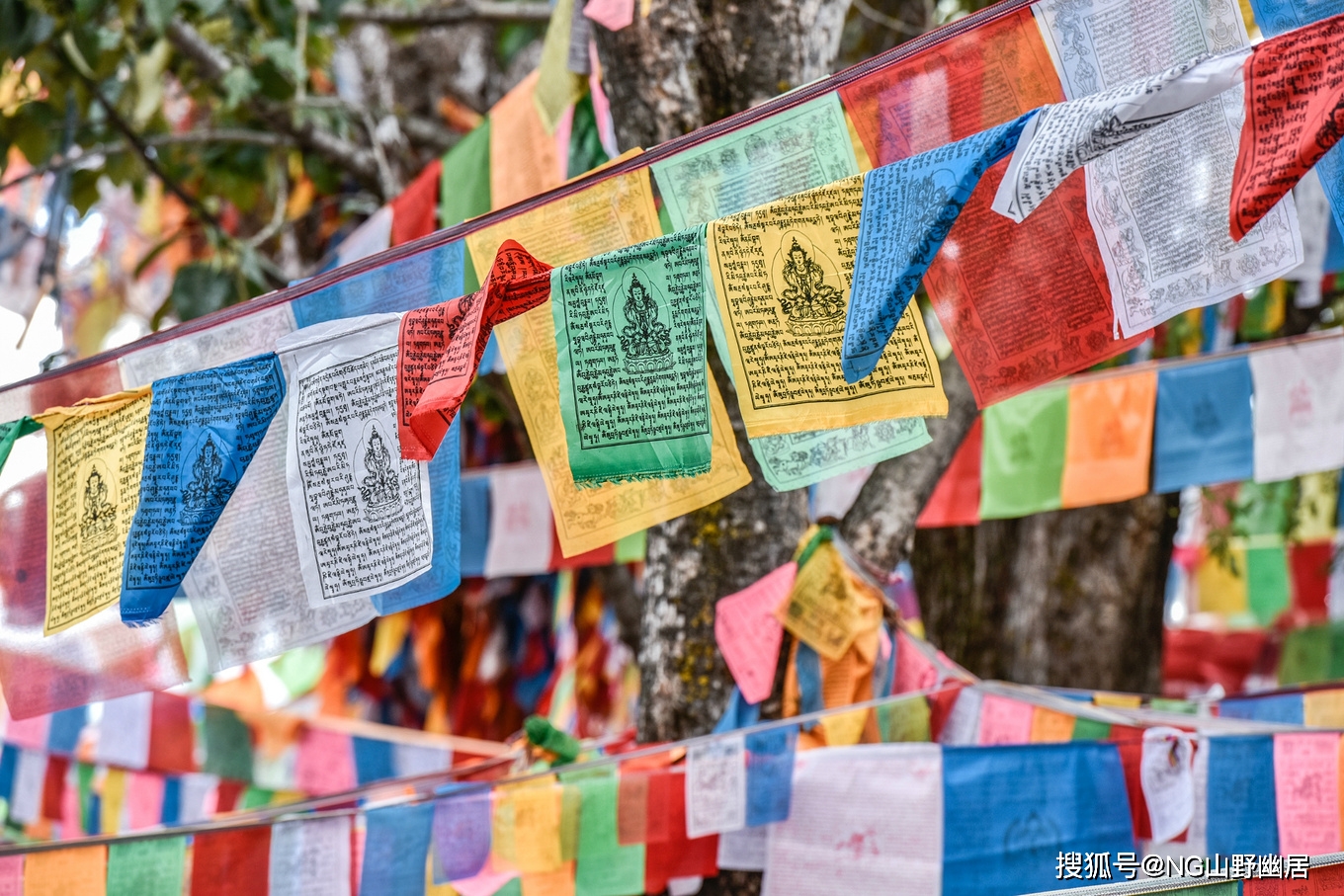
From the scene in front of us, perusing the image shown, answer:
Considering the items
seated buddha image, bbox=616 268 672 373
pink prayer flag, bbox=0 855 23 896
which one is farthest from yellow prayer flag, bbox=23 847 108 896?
seated buddha image, bbox=616 268 672 373

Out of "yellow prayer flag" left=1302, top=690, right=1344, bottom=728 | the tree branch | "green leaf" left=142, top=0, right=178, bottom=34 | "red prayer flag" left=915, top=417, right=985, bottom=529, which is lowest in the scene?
"yellow prayer flag" left=1302, top=690, right=1344, bottom=728

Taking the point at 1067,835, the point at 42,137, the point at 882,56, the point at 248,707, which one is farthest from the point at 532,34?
the point at 1067,835

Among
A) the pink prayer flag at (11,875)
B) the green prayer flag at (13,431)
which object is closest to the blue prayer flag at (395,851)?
the pink prayer flag at (11,875)

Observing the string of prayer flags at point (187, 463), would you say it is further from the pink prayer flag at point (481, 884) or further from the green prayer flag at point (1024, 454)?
the green prayer flag at point (1024, 454)

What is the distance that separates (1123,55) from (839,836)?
1.78m

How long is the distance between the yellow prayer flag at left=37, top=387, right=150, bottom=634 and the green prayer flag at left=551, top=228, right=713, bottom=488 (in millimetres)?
834

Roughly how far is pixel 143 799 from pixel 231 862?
8.32ft

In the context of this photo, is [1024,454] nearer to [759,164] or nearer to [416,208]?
[416,208]

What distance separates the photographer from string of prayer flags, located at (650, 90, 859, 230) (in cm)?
194

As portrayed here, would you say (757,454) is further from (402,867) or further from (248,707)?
Result: (248,707)

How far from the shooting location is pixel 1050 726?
3.08 meters

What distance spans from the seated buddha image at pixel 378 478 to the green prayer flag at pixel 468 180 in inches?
65.6

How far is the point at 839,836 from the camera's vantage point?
107 inches

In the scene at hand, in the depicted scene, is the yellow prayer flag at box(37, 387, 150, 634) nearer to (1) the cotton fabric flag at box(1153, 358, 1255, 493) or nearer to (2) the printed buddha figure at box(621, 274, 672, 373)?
(2) the printed buddha figure at box(621, 274, 672, 373)
